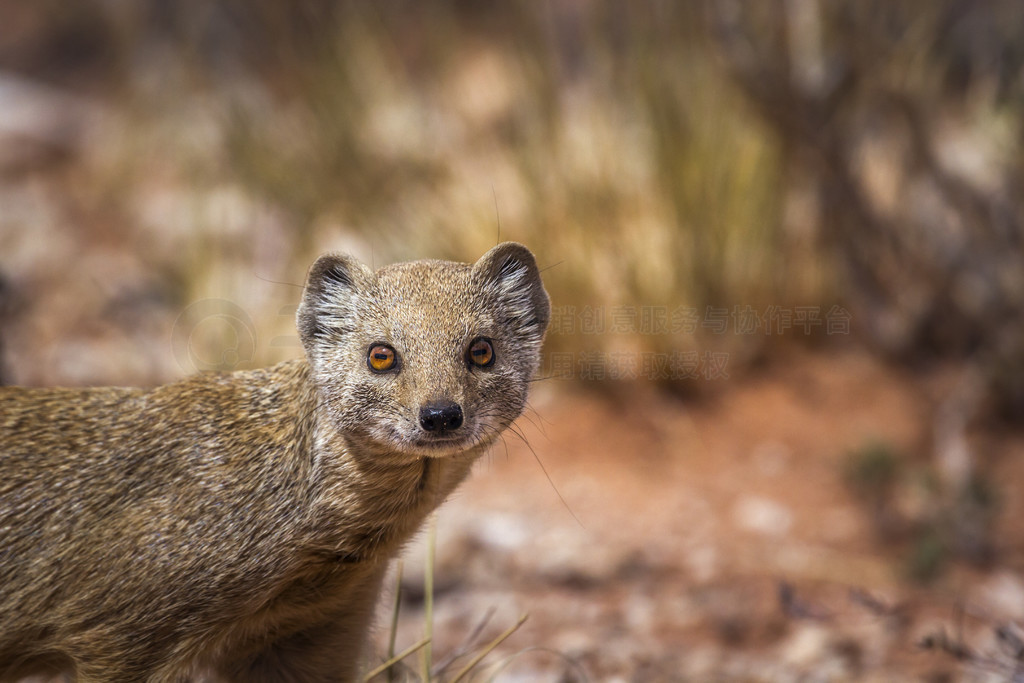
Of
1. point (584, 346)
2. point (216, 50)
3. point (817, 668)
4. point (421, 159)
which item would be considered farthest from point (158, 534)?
point (216, 50)

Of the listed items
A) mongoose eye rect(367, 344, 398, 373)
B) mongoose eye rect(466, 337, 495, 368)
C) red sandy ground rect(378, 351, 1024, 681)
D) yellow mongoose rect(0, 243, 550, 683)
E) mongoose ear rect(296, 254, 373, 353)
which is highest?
mongoose ear rect(296, 254, 373, 353)

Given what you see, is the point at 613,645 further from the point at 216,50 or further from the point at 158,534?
the point at 216,50

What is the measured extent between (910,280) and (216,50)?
6.70 m

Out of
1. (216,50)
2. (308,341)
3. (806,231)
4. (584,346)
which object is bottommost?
(584,346)

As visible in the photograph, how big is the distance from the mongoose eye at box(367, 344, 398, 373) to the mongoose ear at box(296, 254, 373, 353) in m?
0.13

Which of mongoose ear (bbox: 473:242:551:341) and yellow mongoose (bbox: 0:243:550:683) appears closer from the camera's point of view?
yellow mongoose (bbox: 0:243:550:683)

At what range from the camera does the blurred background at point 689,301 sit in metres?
4.41

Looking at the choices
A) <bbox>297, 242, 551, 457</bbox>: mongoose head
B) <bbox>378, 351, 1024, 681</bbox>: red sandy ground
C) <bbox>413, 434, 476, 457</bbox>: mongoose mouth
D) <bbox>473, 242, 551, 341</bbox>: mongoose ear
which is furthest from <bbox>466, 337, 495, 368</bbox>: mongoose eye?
<bbox>378, 351, 1024, 681</bbox>: red sandy ground

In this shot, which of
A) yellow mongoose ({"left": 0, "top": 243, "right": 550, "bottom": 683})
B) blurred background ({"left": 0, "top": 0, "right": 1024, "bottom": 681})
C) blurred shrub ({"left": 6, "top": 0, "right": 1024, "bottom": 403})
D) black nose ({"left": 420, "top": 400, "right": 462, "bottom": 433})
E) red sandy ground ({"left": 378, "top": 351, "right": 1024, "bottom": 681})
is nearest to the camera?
black nose ({"left": 420, "top": 400, "right": 462, "bottom": 433})

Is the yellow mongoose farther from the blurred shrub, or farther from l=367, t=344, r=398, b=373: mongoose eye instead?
the blurred shrub

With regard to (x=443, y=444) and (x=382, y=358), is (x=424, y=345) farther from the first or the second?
(x=443, y=444)

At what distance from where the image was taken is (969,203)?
5277mm

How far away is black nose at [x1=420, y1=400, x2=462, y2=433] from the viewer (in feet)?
7.69

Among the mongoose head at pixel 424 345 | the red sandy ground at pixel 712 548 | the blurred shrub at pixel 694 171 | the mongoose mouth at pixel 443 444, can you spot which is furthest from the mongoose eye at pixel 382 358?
the blurred shrub at pixel 694 171
